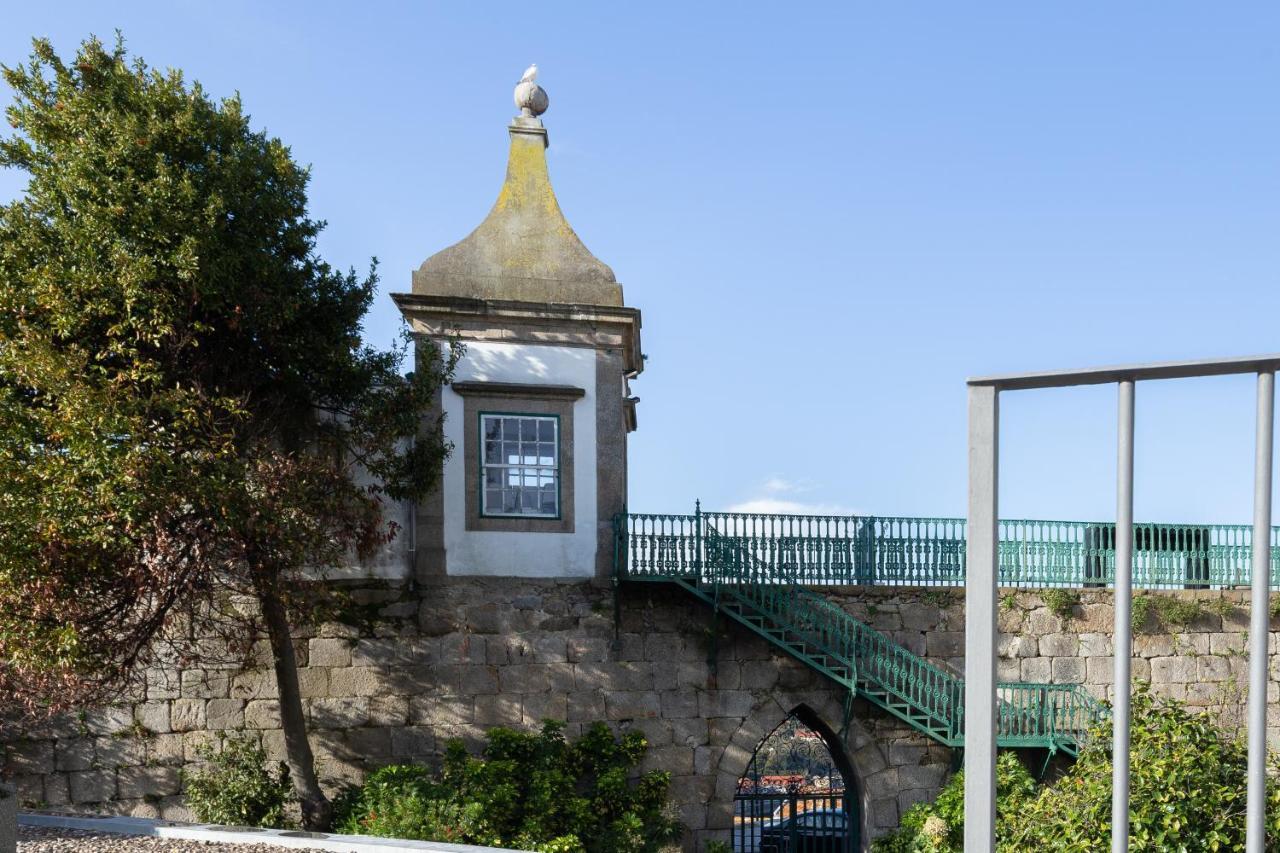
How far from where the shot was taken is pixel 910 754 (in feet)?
39.9

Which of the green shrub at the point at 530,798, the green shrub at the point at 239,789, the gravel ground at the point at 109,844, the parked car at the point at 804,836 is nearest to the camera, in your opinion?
the gravel ground at the point at 109,844

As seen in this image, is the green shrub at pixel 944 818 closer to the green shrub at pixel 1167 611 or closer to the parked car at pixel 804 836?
the parked car at pixel 804 836

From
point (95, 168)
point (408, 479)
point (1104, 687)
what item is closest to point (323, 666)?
point (408, 479)

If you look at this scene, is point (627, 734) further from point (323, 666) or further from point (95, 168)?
point (95, 168)

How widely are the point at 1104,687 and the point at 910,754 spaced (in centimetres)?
279

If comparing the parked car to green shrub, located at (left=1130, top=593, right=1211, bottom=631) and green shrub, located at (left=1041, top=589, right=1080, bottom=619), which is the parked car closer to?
green shrub, located at (left=1041, top=589, right=1080, bottom=619)

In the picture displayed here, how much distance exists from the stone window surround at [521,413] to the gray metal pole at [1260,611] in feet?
31.2

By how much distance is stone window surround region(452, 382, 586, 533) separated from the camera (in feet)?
38.0

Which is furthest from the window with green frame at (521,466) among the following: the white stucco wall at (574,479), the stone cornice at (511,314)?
the stone cornice at (511,314)

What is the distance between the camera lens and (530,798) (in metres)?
10.5

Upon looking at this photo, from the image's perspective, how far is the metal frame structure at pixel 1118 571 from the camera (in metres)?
2.47

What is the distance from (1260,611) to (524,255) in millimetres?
10249

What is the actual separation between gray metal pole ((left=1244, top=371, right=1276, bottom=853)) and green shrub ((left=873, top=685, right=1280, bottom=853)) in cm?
347

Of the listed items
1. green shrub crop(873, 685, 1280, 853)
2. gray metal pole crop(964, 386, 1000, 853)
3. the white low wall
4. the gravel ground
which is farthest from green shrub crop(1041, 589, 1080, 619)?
gray metal pole crop(964, 386, 1000, 853)
